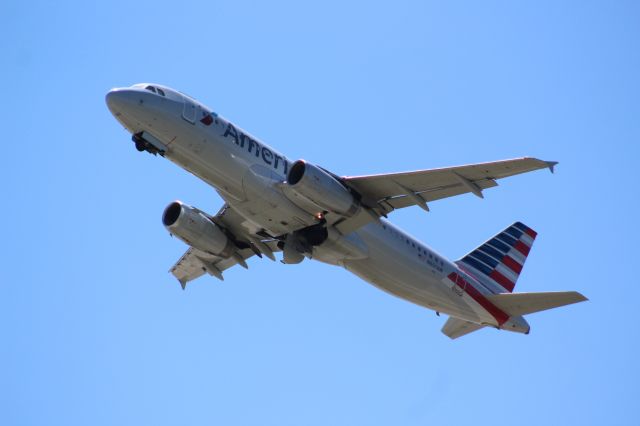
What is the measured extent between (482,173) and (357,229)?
561 cm

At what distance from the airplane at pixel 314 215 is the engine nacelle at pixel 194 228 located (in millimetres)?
40

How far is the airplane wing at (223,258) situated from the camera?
37.9 metres

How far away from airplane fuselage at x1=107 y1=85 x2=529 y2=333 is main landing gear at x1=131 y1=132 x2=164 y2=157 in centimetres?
10

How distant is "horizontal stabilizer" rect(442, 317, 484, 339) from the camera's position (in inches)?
1587

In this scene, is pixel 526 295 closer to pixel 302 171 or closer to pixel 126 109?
pixel 302 171

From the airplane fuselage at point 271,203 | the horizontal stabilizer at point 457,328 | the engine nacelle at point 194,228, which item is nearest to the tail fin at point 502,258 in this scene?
the airplane fuselage at point 271,203

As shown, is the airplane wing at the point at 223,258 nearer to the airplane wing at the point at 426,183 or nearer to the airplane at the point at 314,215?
the airplane at the point at 314,215

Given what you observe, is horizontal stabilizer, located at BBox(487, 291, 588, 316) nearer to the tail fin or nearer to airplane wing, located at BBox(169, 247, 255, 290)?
the tail fin

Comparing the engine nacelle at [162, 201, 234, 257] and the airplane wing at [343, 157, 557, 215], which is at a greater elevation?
the airplane wing at [343, 157, 557, 215]

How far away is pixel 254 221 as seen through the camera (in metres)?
34.6

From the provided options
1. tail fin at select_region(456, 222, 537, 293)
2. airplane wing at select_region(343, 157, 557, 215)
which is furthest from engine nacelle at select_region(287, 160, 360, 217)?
Answer: tail fin at select_region(456, 222, 537, 293)

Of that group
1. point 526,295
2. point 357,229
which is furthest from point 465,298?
point 357,229

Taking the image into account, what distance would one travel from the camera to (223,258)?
38.4 m

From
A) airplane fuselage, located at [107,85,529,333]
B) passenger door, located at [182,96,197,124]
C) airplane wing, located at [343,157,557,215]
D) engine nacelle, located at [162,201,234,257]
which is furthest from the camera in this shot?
engine nacelle, located at [162,201,234,257]
